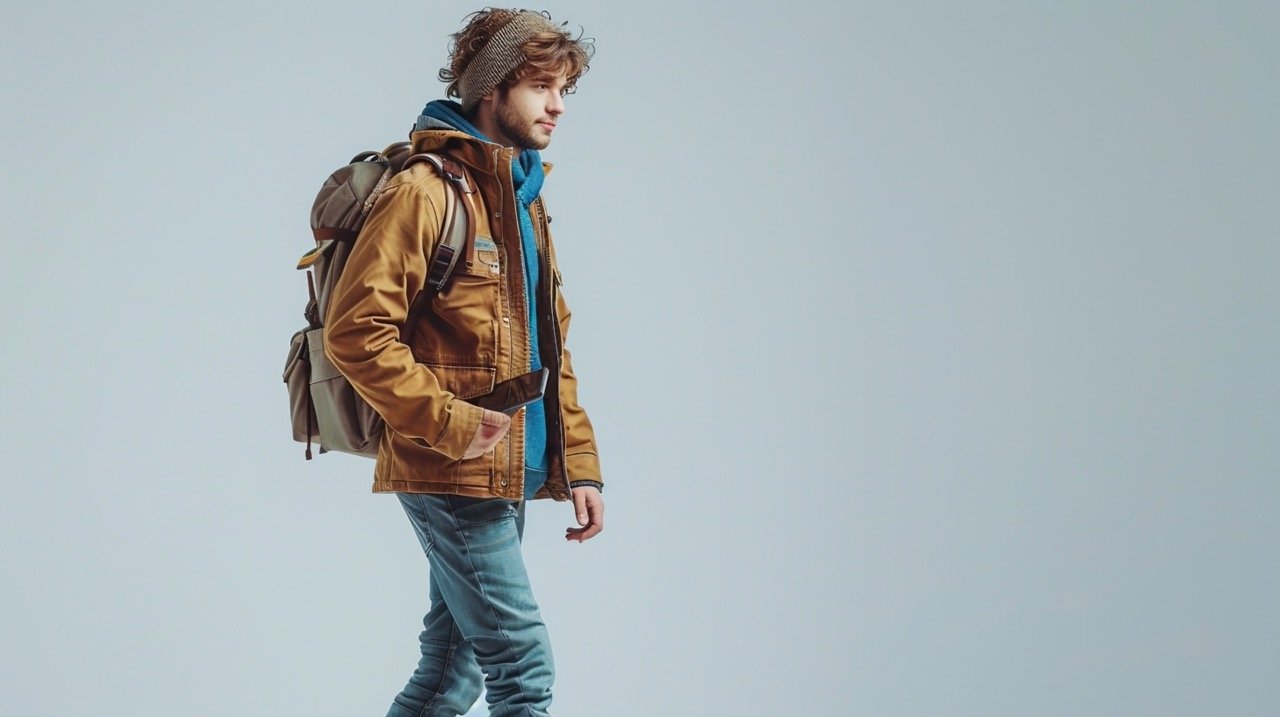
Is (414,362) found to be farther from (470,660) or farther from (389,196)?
(470,660)

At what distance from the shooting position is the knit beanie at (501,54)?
8.15ft

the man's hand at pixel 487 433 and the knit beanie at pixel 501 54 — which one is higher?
the knit beanie at pixel 501 54

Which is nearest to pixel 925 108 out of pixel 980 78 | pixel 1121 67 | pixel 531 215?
pixel 980 78

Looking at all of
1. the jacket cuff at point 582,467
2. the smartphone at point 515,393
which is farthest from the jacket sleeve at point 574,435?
the smartphone at point 515,393

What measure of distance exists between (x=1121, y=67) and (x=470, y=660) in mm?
3779

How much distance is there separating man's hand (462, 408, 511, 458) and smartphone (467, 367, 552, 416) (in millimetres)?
35

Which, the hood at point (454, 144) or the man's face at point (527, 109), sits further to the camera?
the man's face at point (527, 109)

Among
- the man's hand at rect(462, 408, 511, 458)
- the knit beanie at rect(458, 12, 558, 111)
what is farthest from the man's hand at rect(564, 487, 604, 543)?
the knit beanie at rect(458, 12, 558, 111)

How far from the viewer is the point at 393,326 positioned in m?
2.27

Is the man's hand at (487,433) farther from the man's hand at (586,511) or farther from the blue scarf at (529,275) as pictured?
the man's hand at (586,511)

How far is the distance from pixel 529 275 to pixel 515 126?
0.85 ft

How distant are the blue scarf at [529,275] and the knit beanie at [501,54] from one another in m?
0.06

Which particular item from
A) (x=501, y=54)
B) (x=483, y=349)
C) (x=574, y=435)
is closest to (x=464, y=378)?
(x=483, y=349)

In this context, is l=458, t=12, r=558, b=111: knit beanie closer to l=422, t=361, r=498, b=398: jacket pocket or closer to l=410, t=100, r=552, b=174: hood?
l=410, t=100, r=552, b=174: hood
